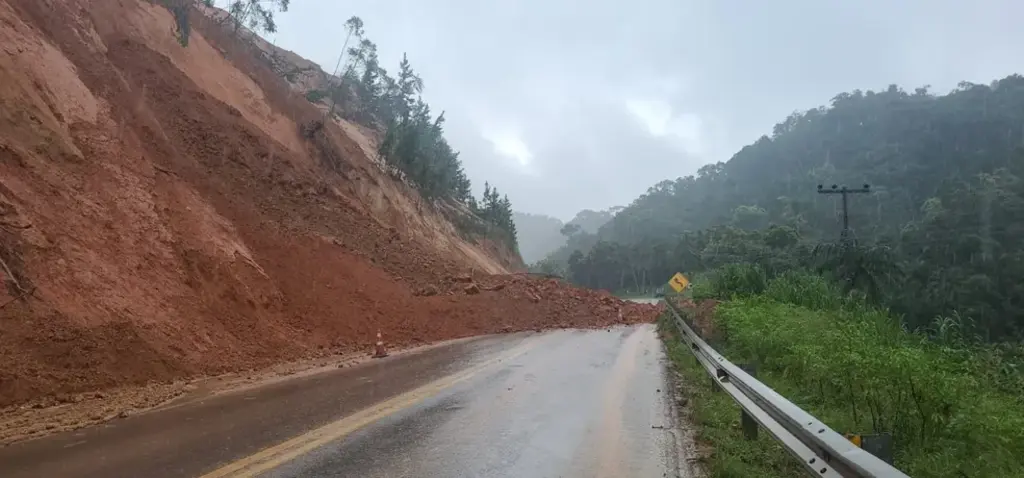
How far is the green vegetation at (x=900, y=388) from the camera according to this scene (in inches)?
212

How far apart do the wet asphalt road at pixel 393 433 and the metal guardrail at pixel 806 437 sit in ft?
2.90

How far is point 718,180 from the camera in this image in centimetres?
11856

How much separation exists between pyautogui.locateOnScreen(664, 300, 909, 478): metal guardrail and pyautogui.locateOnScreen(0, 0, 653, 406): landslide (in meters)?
8.40

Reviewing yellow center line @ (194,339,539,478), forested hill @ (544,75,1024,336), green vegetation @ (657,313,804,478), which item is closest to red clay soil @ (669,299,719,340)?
forested hill @ (544,75,1024,336)

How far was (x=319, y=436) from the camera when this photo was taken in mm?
6535

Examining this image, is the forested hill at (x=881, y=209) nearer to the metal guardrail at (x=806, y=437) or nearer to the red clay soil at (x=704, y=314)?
the red clay soil at (x=704, y=314)

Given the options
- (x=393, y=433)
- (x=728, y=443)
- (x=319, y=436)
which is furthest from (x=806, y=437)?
(x=319, y=436)

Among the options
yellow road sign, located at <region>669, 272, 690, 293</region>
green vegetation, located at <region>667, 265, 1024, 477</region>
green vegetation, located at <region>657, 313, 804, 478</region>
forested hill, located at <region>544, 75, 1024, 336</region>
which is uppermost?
forested hill, located at <region>544, 75, 1024, 336</region>

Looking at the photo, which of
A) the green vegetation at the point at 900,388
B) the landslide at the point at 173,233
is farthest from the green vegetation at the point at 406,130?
the green vegetation at the point at 900,388

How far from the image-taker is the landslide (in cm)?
1074

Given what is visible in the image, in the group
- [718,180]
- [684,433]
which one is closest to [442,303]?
[684,433]

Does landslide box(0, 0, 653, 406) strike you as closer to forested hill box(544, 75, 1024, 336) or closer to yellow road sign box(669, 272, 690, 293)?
yellow road sign box(669, 272, 690, 293)

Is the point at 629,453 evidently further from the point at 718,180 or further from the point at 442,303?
the point at 718,180

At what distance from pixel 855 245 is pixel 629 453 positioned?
2135cm
